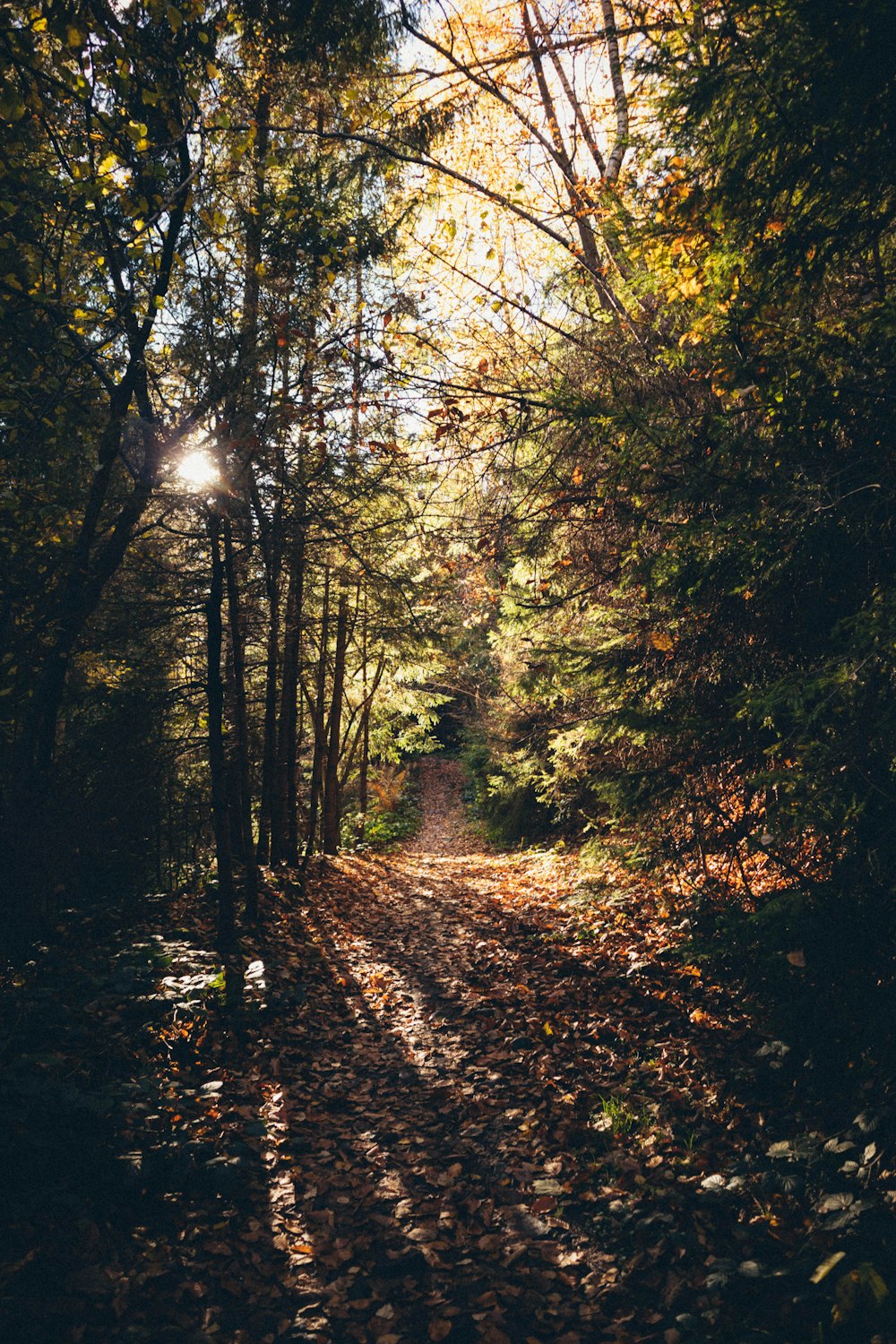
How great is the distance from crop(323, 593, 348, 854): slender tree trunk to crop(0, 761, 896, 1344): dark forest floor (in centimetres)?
613

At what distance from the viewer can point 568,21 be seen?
7.30m

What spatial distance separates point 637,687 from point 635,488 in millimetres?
1783

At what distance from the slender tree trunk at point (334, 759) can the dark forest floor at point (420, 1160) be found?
613cm

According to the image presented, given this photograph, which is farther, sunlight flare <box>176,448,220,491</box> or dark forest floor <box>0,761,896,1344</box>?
sunlight flare <box>176,448,220,491</box>

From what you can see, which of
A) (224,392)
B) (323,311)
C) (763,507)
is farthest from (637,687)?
(323,311)

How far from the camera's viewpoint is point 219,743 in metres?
6.74

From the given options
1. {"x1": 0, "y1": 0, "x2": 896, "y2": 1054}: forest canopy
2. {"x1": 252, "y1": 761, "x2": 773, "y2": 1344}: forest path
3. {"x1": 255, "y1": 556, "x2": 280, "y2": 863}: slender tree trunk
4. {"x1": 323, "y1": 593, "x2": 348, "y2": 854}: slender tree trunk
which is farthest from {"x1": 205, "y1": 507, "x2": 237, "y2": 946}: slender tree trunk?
{"x1": 323, "y1": 593, "x2": 348, "y2": 854}: slender tree trunk

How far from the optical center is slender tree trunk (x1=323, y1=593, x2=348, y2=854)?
40.2 feet

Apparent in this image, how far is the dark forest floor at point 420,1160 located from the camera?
299cm

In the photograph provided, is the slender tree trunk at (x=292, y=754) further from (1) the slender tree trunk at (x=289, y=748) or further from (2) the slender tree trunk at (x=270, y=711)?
(2) the slender tree trunk at (x=270, y=711)

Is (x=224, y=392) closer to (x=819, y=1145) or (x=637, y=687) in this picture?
(x=637, y=687)

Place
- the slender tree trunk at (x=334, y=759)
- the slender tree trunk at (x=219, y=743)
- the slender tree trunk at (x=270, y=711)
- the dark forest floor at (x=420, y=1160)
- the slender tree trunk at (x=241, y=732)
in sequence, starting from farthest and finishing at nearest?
the slender tree trunk at (x=334, y=759) → the slender tree trunk at (x=270, y=711) → the slender tree trunk at (x=241, y=732) → the slender tree trunk at (x=219, y=743) → the dark forest floor at (x=420, y=1160)

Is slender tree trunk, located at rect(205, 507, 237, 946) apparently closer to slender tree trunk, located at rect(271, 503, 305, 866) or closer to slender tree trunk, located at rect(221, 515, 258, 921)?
slender tree trunk, located at rect(221, 515, 258, 921)

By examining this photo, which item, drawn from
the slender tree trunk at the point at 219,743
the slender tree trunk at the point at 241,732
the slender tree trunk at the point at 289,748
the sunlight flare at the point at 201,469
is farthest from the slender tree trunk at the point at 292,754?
the sunlight flare at the point at 201,469
